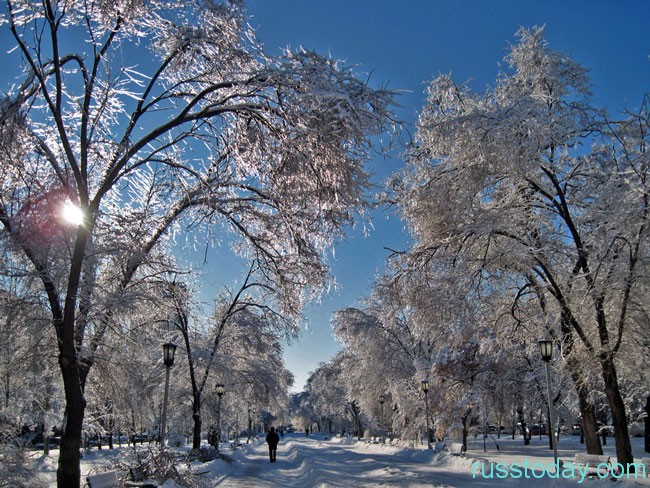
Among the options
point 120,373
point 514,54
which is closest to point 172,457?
point 120,373

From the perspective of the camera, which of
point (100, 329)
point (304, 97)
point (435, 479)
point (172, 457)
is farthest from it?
point (435, 479)

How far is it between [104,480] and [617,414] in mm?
11367

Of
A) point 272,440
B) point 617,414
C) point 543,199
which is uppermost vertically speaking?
point 543,199

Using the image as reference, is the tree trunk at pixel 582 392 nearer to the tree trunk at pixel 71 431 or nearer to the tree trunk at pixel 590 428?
the tree trunk at pixel 590 428

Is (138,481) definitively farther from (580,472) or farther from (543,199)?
(543,199)

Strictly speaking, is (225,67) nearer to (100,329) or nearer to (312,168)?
(312,168)

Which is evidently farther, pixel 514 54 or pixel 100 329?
pixel 514 54

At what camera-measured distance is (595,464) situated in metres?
11.0

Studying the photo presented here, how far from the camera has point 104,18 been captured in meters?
8.21

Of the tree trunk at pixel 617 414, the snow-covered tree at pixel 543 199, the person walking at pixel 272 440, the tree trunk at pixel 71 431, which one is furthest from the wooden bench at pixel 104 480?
the person walking at pixel 272 440

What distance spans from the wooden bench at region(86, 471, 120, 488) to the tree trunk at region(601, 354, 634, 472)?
11.0 m

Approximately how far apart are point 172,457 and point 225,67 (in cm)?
945

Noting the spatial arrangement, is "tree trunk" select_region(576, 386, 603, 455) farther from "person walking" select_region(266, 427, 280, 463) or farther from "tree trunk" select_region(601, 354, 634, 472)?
"person walking" select_region(266, 427, 280, 463)

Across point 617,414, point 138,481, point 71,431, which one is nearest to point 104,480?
point 138,481
